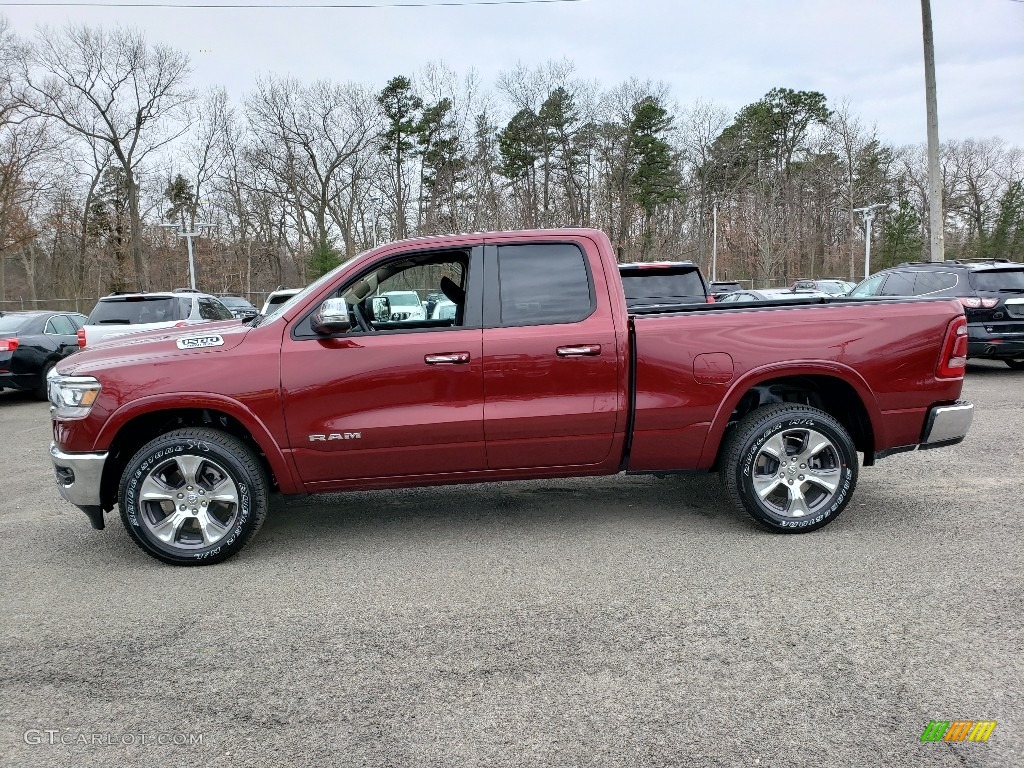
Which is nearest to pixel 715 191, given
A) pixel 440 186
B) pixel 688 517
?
pixel 440 186

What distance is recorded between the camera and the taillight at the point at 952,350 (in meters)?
4.44

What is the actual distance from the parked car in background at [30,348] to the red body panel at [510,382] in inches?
333

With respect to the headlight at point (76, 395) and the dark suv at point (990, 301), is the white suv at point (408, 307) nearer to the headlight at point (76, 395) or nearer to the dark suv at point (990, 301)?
the headlight at point (76, 395)

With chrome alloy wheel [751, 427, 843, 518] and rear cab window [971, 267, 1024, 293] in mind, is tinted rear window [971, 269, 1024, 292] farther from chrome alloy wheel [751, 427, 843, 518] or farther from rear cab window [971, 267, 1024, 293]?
chrome alloy wheel [751, 427, 843, 518]

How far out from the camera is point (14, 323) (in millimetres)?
11375

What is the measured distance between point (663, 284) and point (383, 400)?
16.5 ft

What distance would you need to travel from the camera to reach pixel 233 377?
13.3 feet

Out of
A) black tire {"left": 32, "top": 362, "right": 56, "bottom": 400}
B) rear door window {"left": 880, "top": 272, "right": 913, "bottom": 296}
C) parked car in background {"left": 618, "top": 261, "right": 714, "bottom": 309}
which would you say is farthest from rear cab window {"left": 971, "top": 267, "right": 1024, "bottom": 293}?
black tire {"left": 32, "top": 362, "right": 56, "bottom": 400}

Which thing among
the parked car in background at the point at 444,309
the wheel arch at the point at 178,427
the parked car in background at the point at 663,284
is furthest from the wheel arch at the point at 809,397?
the parked car in background at the point at 663,284

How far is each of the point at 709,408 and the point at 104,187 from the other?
163ft

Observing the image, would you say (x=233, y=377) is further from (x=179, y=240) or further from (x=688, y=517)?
(x=179, y=240)

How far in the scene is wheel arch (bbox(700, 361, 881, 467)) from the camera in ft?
14.3

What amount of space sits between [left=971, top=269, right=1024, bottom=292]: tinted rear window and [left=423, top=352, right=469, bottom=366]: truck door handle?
32.4 ft

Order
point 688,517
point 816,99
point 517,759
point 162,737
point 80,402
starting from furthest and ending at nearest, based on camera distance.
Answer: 1. point 816,99
2. point 688,517
3. point 80,402
4. point 162,737
5. point 517,759
